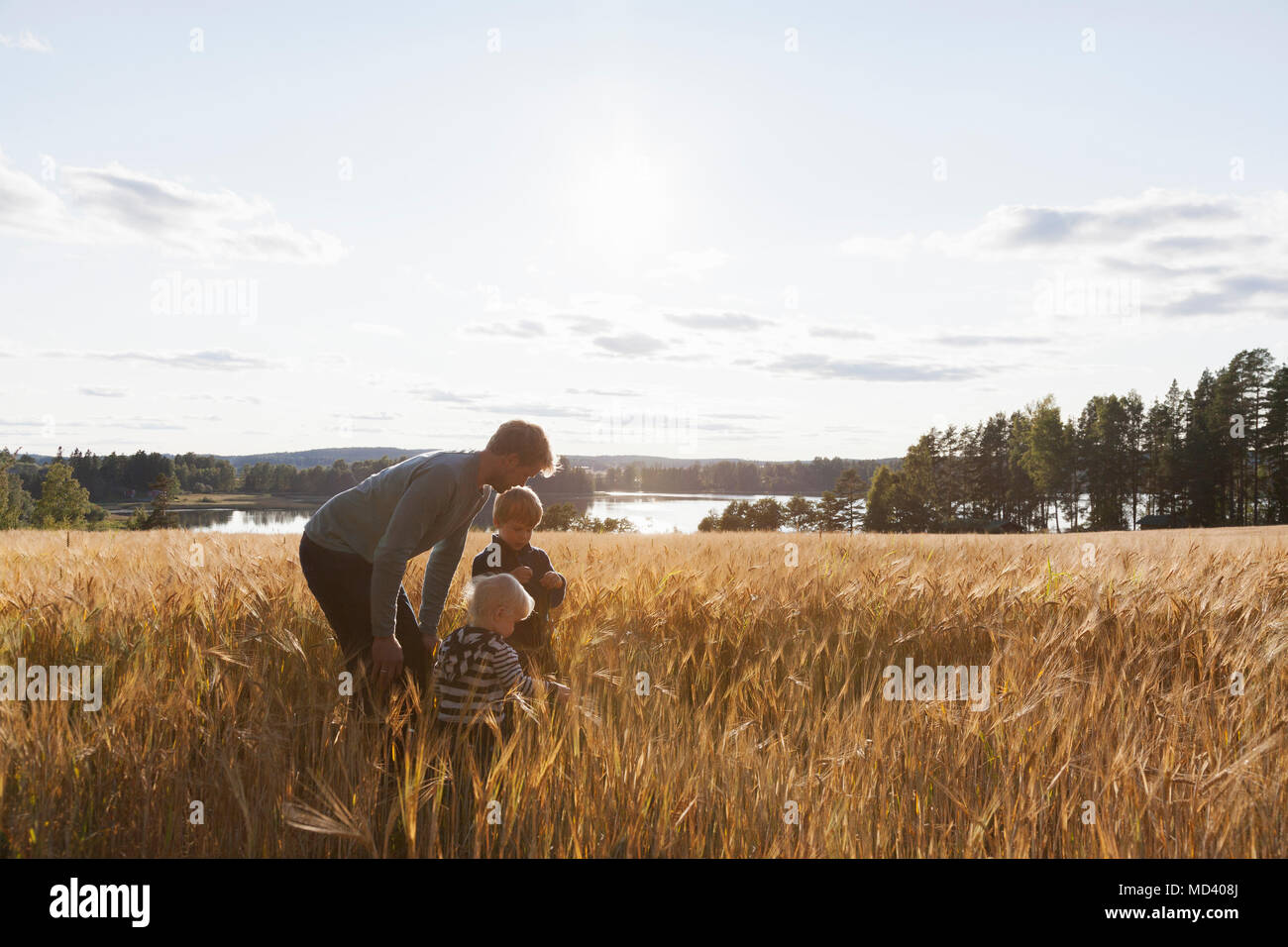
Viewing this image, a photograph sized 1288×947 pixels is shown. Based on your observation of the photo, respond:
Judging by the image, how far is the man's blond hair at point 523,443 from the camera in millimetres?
Result: 3631

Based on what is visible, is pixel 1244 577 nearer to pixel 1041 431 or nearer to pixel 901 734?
pixel 901 734

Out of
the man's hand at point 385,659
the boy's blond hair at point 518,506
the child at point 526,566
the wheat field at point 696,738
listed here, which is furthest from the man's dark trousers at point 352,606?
the boy's blond hair at point 518,506

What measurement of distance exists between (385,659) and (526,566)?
4.34 feet

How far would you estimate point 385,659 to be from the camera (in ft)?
10.7

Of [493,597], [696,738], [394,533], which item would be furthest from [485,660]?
[696,738]

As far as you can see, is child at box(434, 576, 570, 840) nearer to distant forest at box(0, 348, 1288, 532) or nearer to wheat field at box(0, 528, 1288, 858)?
wheat field at box(0, 528, 1288, 858)

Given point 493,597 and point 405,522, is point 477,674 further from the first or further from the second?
point 405,522

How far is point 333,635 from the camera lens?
4012 mm

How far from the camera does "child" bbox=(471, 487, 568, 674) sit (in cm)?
406

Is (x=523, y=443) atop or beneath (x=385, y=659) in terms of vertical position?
atop

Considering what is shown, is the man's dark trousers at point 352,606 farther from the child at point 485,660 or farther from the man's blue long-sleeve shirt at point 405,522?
the child at point 485,660

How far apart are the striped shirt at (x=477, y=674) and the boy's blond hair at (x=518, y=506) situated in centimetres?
120

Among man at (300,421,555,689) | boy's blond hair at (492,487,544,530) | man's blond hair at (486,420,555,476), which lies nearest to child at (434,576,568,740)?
man at (300,421,555,689)

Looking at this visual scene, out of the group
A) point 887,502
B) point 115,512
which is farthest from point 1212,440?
point 115,512
